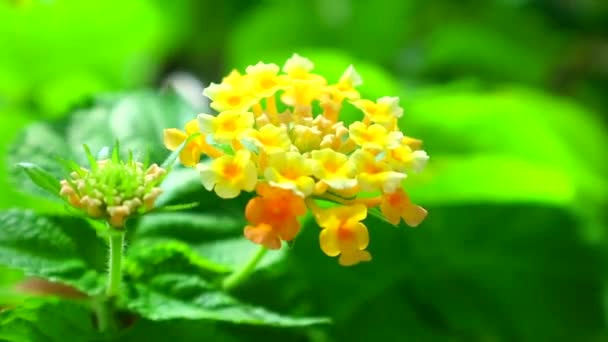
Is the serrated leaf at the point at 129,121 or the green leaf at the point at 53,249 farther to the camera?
the serrated leaf at the point at 129,121

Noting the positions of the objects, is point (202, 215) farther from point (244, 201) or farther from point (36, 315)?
point (36, 315)

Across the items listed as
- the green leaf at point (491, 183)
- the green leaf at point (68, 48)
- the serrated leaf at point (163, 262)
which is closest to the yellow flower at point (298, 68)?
the serrated leaf at point (163, 262)

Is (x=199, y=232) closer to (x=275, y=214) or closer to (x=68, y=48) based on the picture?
(x=275, y=214)

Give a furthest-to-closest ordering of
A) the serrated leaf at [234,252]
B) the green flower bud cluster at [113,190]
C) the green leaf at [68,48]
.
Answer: the green leaf at [68,48] < the serrated leaf at [234,252] < the green flower bud cluster at [113,190]

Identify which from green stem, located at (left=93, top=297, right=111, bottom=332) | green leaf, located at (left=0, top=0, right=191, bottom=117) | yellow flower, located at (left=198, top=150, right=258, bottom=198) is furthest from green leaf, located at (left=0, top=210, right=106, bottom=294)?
green leaf, located at (left=0, top=0, right=191, bottom=117)

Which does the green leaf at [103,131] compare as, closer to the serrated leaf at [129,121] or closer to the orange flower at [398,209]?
→ the serrated leaf at [129,121]
